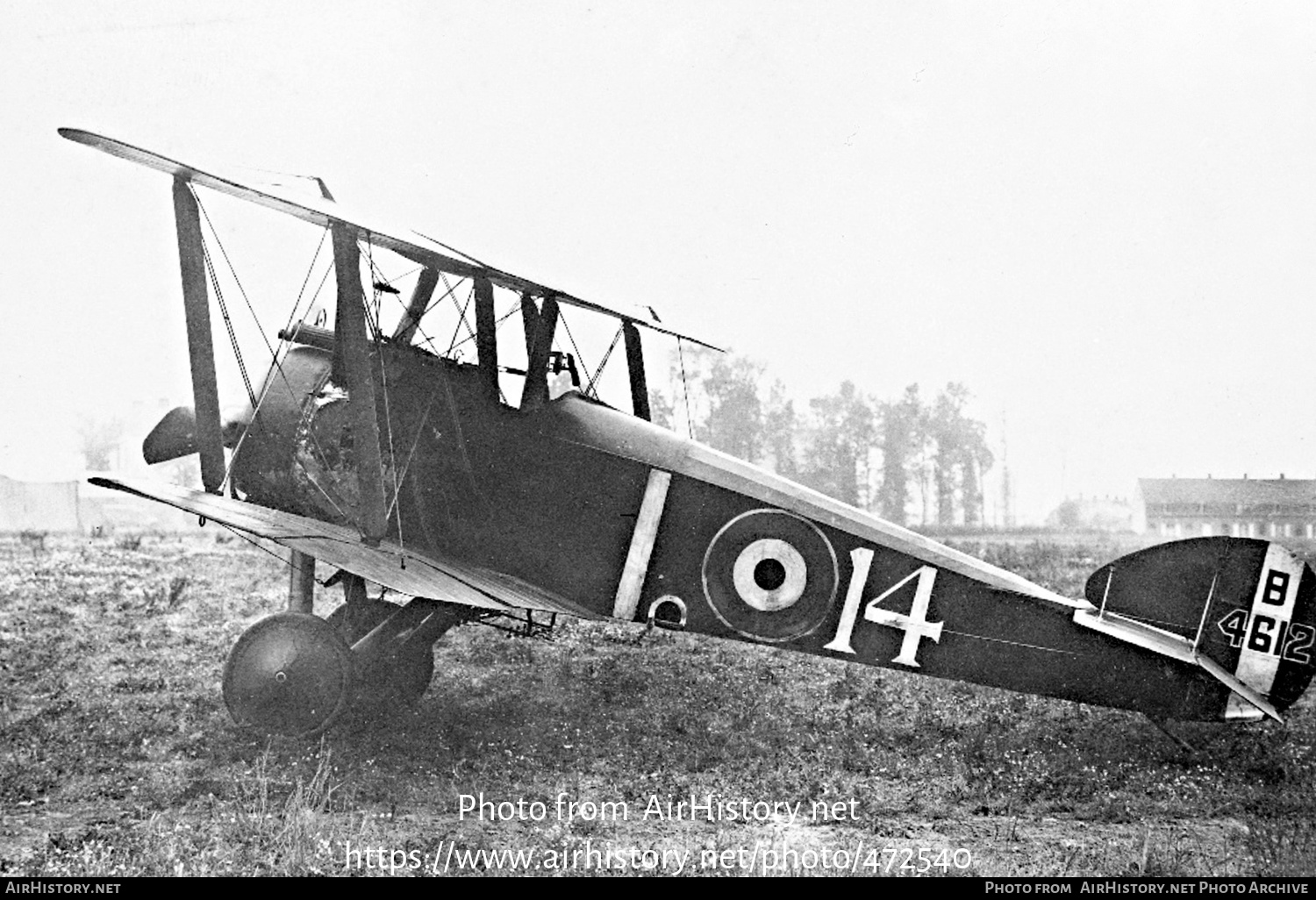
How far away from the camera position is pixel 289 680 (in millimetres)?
4781

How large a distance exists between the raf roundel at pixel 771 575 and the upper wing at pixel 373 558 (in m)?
0.76

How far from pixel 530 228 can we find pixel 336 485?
7.35 meters

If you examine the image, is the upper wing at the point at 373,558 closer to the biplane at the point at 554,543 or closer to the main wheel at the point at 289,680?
the biplane at the point at 554,543

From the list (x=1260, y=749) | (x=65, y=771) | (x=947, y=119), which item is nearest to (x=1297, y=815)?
(x=1260, y=749)

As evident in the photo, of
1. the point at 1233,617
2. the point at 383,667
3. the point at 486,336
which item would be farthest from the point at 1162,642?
the point at 383,667

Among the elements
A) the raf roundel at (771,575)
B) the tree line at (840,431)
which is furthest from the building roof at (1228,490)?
the tree line at (840,431)

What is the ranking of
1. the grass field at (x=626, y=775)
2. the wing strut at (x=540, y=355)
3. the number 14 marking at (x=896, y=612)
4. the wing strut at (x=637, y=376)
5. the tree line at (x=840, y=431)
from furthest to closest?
the tree line at (x=840, y=431) → the wing strut at (x=637, y=376) → the wing strut at (x=540, y=355) → the number 14 marking at (x=896, y=612) → the grass field at (x=626, y=775)

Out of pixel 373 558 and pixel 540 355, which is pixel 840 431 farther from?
pixel 373 558

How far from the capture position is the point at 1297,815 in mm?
4457

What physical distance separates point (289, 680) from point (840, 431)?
2398cm

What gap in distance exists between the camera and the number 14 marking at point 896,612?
201 inches

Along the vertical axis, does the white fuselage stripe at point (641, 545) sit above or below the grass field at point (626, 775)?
above

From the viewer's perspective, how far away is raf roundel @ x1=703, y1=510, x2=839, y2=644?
17.0 feet

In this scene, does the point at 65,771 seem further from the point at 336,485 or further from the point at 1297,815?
the point at 1297,815
